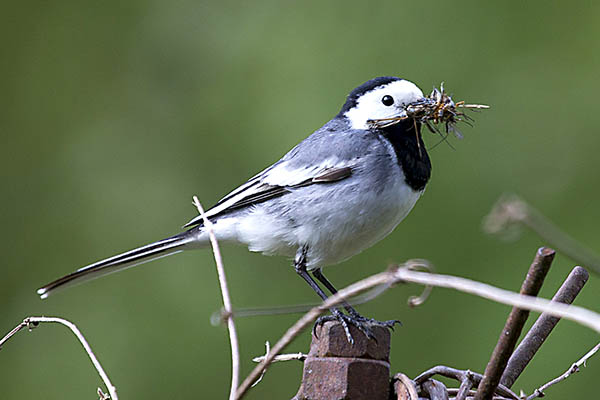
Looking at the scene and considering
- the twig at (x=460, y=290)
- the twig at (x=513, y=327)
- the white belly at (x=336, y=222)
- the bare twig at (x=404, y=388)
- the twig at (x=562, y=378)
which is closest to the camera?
the twig at (x=460, y=290)

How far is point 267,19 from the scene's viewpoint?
4.00 metres

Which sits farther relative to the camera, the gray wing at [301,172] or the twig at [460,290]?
the gray wing at [301,172]

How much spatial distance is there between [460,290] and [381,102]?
5.72 ft

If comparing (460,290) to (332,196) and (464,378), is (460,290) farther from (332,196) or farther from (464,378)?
(332,196)

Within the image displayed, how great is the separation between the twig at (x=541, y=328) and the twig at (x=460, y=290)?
0.29 metres

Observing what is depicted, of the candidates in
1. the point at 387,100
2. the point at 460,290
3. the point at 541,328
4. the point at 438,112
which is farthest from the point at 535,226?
the point at 387,100

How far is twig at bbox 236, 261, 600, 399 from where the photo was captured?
2.25ft

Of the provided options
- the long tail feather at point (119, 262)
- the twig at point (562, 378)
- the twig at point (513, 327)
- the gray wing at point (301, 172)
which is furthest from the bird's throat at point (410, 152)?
the twig at point (513, 327)

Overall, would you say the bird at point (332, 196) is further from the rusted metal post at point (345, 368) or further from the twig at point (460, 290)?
the twig at point (460, 290)

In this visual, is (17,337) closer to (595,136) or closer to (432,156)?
(432,156)

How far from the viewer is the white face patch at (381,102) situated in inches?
92.9

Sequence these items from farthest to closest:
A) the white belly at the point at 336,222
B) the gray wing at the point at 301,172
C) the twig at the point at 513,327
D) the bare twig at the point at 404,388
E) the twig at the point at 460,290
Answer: the gray wing at the point at 301,172 → the white belly at the point at 336,222 → the bare twig at the point at 404,388 → the twig at the point at 513,327 → the twig at the point at 460,290

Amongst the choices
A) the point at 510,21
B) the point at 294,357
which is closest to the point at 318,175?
the point at 294,357

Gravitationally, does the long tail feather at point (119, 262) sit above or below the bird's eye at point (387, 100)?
below
